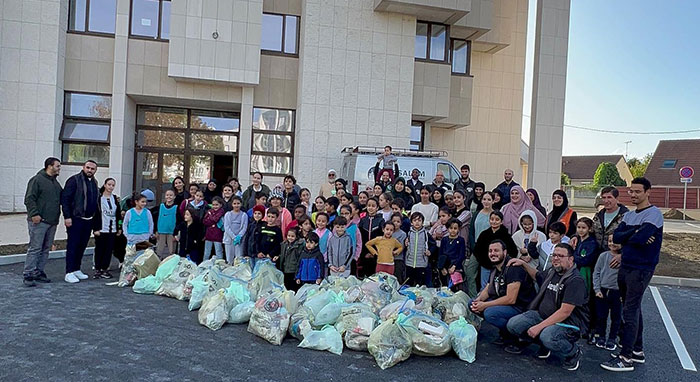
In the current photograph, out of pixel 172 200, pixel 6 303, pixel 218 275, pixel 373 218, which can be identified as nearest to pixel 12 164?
pixel 172 200

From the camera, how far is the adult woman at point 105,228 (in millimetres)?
7953

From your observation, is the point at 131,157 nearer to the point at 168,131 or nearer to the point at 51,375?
the point at 168,131

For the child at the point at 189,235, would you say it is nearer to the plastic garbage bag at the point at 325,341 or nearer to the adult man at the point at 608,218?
the plastic garbage bag at the point at 325,341

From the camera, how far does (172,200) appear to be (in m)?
8.91

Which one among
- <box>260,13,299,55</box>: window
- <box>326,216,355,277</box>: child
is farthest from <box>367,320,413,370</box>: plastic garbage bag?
<box>260,13,299,55</box>: window

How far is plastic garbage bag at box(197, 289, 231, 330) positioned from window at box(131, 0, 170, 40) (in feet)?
40.5

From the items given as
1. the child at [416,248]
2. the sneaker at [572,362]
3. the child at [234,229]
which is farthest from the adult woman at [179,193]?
the sneaker at [572,362]

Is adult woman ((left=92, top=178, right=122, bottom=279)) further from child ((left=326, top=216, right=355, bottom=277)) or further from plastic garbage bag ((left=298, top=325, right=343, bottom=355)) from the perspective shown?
plastic garbage bag ((left=298, top=325, right=343, bottom=355))

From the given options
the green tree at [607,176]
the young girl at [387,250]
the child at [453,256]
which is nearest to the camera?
the child at [453,256]

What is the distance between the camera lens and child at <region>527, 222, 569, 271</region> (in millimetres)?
6266

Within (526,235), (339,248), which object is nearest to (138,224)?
(339,248)

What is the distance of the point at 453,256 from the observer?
712cm

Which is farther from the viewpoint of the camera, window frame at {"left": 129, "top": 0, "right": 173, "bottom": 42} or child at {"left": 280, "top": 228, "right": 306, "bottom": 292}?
window frame at {"left": 129, "top": 0, "right": 173, "bottom": 42}

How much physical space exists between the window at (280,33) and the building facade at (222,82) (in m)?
0.04
